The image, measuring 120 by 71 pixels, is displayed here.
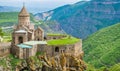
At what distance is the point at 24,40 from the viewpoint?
291 feet

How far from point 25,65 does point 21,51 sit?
3.26 meters

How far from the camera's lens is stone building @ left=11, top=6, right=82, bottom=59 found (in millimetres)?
84688

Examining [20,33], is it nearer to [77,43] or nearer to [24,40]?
[24,40]

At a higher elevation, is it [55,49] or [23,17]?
[23,17]

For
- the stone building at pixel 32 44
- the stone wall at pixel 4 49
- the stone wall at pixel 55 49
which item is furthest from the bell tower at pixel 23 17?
the stone wall at pixel 55 49

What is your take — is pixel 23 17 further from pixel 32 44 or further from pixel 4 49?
pixel 4 49

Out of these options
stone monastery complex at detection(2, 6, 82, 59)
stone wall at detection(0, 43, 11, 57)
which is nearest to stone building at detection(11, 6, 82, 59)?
stone monastery complex at detection(2, 6, 82, 59)

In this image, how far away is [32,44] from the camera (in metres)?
85.6

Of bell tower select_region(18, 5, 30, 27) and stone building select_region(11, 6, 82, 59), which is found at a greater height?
bell tower select_region(18, 5, 30, 27)

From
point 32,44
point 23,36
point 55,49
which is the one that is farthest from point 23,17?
point 55,49

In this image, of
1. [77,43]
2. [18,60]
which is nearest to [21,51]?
[18,60]

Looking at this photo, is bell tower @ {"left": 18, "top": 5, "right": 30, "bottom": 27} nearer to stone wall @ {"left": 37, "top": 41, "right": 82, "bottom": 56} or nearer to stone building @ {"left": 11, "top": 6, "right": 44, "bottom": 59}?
stone building @ {"left": 11, "top": 6, "right": 44, "bottom": 59}

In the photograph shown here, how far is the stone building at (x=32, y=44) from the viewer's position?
278 feet

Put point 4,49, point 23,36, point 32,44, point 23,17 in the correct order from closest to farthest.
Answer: point 4,49 → point 32,44 → point 23,36 → point 23,17
